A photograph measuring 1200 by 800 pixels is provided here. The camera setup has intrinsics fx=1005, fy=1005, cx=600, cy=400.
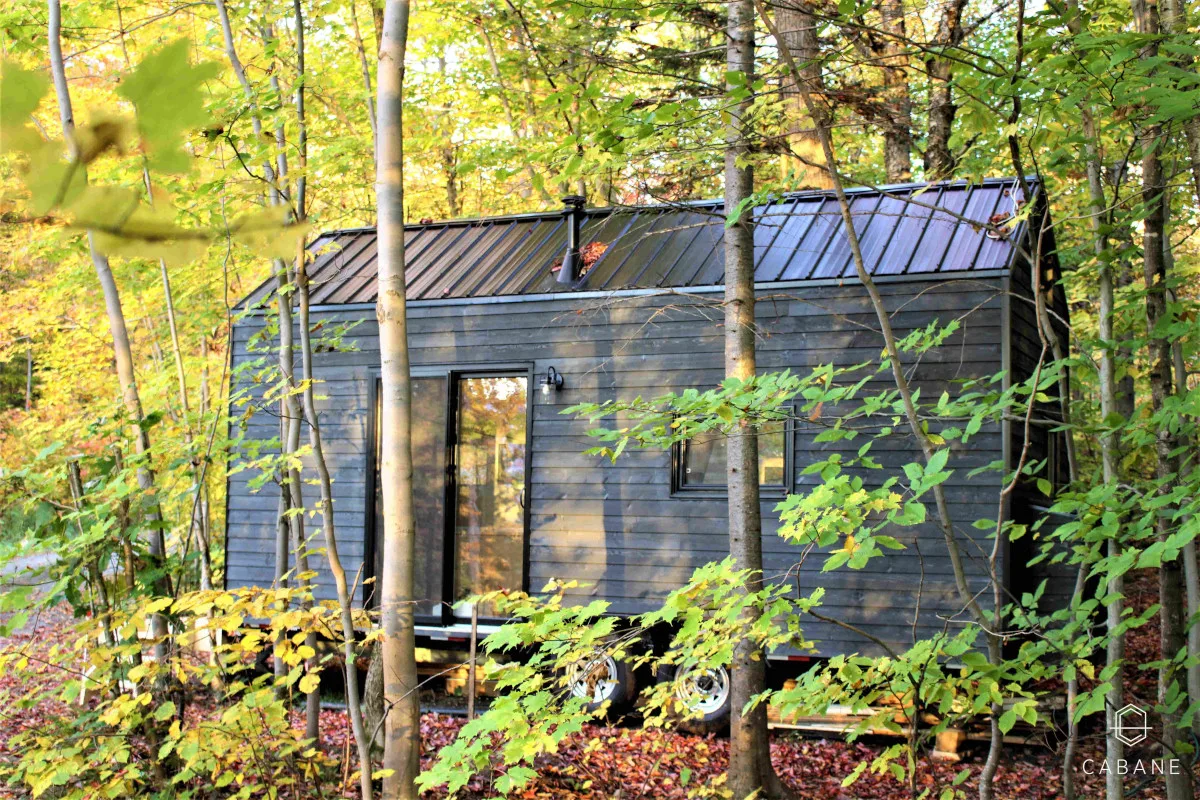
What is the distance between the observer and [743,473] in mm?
5160

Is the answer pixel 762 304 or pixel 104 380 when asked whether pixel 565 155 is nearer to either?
pixel 762 304

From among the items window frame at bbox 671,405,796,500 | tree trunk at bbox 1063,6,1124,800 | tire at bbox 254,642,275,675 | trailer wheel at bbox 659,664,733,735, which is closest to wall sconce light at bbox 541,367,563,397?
window frame at bbox 671,405,796,500

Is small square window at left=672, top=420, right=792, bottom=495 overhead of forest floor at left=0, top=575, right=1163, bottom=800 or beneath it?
overhead

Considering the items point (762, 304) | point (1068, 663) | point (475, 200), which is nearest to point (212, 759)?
point (1068, 663)

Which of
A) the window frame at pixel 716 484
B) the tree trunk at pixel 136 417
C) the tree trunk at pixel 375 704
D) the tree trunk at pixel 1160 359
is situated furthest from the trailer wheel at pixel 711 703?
the tree trunk at pixel 136 417

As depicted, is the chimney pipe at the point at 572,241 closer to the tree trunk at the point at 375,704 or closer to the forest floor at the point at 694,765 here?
the forest floor at the point at 694,765

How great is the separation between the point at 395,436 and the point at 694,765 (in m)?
3.35

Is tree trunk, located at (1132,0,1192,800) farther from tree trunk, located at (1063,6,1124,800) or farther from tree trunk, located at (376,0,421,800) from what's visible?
tree trunk, located at (376,0,421,800)

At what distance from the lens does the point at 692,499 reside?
6.78 m

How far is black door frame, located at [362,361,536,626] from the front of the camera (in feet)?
23.9

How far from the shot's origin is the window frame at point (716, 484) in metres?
6.53

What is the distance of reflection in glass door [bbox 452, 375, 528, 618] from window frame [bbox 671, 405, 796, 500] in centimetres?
118

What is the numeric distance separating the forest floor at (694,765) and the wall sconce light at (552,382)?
2.33m

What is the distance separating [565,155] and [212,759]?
116 inches
